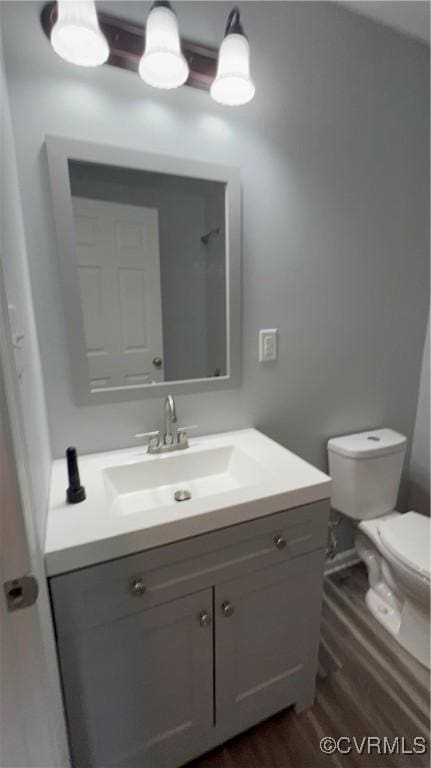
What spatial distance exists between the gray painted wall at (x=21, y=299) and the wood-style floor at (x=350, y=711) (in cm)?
105

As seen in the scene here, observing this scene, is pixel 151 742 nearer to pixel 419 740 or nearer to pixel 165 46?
pixel 419 740

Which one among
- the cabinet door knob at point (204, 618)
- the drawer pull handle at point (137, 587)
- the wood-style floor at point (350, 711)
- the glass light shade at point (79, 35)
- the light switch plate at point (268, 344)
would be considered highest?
the glass light shade at point (79, 35)

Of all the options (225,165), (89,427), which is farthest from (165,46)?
(89,427)

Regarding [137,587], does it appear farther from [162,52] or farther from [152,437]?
[162,52]

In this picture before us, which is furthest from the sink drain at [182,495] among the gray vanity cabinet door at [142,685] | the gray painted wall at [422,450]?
the gray painted wall at [422,450]

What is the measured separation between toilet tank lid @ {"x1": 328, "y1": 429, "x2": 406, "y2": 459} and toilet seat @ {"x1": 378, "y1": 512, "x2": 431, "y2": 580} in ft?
0.99

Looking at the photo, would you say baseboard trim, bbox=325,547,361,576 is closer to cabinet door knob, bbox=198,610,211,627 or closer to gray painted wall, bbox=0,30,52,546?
cabinet door knob, bbox=198,610,211,627

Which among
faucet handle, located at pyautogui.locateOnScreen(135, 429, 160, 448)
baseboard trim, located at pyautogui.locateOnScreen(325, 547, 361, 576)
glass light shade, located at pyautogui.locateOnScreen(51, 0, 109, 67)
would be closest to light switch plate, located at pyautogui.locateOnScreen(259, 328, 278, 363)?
faucet handle, located at pyautogui.locateOnScreen(135, 429, 160, 448)

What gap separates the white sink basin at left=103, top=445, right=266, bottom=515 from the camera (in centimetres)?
105

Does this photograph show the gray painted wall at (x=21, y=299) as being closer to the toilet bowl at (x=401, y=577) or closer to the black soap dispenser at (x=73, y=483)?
the black soap dispenser at (x=73, y=483)

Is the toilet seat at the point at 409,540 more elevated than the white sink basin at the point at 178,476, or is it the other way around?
the white sink basin at the point at 178,476

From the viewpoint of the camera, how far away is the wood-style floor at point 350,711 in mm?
1045

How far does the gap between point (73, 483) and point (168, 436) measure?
0.38m

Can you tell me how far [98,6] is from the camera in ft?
3.04
